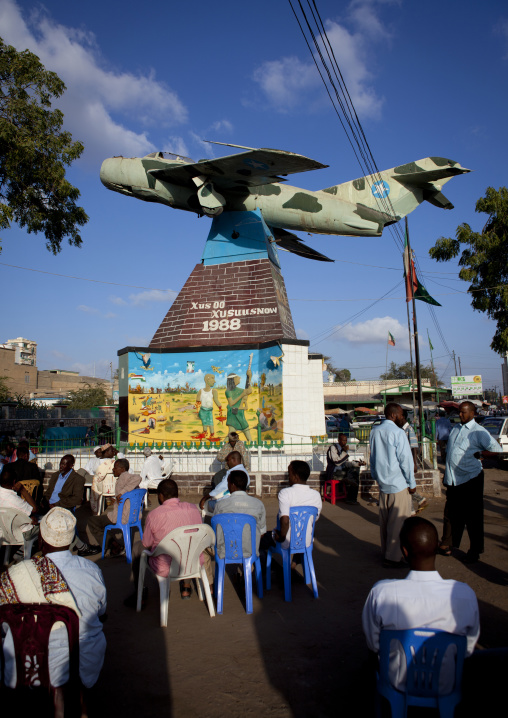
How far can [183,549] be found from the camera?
4449mm

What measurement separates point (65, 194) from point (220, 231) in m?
4.54

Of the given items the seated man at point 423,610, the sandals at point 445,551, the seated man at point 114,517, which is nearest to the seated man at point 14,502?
the seated man at point 114,517

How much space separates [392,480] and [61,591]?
155 inches

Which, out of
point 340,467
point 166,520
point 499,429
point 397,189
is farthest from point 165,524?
point 499,429

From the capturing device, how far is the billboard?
1114 inches

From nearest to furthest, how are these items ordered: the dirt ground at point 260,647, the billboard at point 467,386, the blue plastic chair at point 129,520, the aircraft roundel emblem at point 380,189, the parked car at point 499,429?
the dirt ground at point 260,647, the blue plastic chair at point 129,520, the parked car at point 499,429, the aircraft roundel emblem at point 380,189, the billboard at point 467,386

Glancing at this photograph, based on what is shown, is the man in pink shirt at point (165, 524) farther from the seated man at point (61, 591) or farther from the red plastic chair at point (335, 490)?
the red plastic chair at point (335, 490)

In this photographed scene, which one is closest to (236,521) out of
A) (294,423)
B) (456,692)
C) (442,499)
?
(456,692)

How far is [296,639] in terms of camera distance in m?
4.05

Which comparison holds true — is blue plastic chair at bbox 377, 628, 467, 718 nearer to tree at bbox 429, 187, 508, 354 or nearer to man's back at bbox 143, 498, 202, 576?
man's back at bbox 143, 498, 202, 576

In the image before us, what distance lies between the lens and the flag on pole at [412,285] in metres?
15.3

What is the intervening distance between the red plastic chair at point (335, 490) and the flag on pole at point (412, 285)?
722cm

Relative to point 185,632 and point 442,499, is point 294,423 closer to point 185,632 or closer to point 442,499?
point 442,499

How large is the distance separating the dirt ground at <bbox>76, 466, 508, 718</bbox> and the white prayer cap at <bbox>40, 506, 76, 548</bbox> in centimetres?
112
